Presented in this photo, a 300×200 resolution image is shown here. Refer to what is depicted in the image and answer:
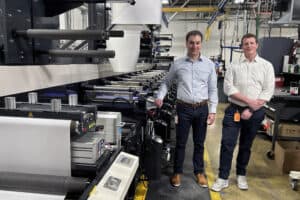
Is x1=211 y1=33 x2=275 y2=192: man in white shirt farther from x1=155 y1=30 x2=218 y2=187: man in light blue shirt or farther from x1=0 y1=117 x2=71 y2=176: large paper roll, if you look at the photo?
x1=0 y1=117 x2=71 y2=176: large paper roll

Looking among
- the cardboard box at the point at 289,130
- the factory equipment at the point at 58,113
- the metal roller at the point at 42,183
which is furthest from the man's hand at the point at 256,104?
the metal roller at the point at 42,183

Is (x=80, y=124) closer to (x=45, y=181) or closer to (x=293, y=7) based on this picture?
(x=45, y=181)

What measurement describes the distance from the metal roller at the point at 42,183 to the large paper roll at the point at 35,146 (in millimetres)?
38

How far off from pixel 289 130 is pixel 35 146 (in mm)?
3462

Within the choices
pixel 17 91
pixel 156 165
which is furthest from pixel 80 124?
pixel 156 165

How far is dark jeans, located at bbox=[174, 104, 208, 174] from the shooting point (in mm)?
2447

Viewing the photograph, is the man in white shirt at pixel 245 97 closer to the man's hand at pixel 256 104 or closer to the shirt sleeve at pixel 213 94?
the man's hand at pixel 256 104

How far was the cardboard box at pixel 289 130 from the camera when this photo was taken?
343 centimetres

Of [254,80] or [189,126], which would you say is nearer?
[254,80]

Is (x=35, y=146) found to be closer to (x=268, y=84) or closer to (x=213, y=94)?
(x=213, y=94)

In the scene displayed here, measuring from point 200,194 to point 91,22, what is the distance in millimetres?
2097

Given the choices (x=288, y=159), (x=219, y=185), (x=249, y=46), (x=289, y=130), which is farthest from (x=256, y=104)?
(x=289, y=130)

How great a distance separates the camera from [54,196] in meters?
0.89

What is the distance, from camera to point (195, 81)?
240 centimetres
